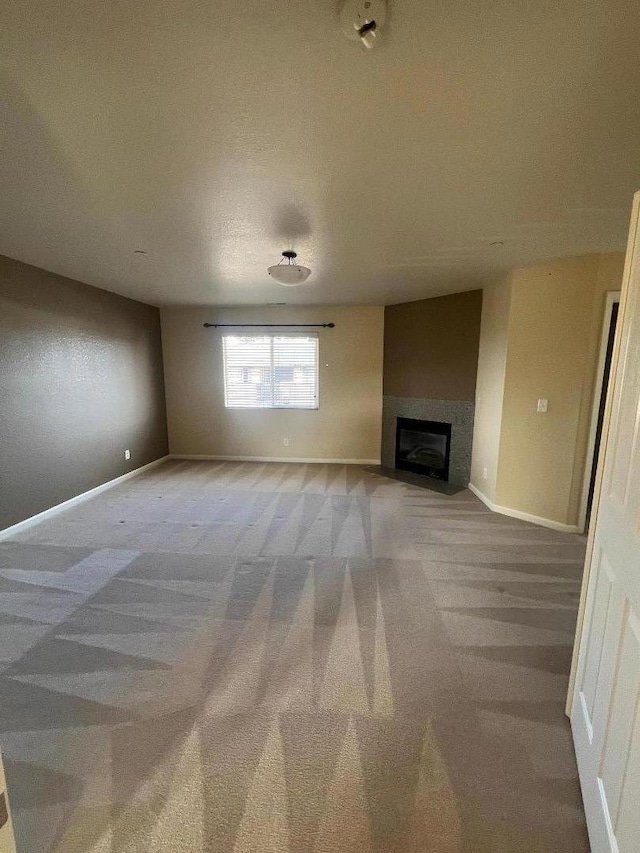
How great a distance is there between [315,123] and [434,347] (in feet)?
11.9

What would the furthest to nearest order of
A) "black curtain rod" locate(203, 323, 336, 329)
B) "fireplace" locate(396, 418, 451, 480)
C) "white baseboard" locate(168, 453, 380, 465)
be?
"white baseboard" locate(168, 453, 380, 465), "black curtain rod" locate(203, 323, 336, 329), "fireplace" locate(396, 418, 451, 480)

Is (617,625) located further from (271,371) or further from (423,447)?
(271,371)

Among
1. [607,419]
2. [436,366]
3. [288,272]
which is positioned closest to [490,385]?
[436,366]

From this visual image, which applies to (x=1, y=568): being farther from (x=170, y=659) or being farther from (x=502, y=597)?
(x=502, y=597)

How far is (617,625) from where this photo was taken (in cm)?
107

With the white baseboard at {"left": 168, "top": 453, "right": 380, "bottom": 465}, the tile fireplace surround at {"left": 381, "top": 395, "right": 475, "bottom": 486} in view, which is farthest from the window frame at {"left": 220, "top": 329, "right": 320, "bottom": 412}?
the tile fireplace surround at {"left": 381, "top": 395, "right": 475, "bottom": 486}

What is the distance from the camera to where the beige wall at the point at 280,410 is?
535cm

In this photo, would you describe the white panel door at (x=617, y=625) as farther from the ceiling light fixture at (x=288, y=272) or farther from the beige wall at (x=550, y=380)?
the beige wall at (x=550, y=380)

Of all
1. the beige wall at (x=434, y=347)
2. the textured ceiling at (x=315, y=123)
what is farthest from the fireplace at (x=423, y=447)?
the textured ceiling at (x=315, y=123)

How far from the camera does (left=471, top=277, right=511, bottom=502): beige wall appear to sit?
11.7 ft

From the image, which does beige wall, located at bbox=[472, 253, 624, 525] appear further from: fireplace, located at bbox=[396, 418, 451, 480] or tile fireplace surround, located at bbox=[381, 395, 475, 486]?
fireplace, located at bbox=[396, 418, 451, 480]

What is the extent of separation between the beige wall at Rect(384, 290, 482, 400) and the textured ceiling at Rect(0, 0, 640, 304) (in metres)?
1.70

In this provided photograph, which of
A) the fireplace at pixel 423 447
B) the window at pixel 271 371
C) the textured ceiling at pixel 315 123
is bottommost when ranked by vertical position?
the fireplace at pixel 423 447

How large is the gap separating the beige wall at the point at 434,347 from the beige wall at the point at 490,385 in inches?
6.1
